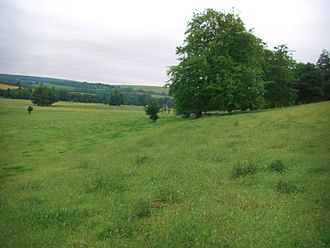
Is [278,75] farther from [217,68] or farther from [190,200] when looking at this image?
[190,200]

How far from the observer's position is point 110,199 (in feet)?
45.5

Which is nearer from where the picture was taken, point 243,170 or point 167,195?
point 167,195

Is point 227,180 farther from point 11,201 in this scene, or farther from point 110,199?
point 11,201

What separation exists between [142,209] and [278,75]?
59.2 meters

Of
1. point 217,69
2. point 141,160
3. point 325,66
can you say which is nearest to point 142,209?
point 141,160

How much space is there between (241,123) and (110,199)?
23.9 metres

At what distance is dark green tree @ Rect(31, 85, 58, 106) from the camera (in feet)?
431

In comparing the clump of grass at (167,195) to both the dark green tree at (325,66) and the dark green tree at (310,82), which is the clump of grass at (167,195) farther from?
the dark green tree at (325,66)

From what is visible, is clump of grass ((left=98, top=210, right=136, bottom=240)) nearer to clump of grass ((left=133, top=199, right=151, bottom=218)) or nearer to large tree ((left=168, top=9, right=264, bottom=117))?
clump of grass ((left=133, top=199, right=151, bottom=218))

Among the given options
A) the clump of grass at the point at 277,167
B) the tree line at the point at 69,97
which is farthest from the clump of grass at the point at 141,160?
the tree line at the point at 69,97

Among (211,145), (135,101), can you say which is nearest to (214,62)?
(211,145)

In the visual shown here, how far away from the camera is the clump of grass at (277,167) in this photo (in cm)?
1627

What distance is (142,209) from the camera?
468 inches

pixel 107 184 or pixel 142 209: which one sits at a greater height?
pixel 142 209
